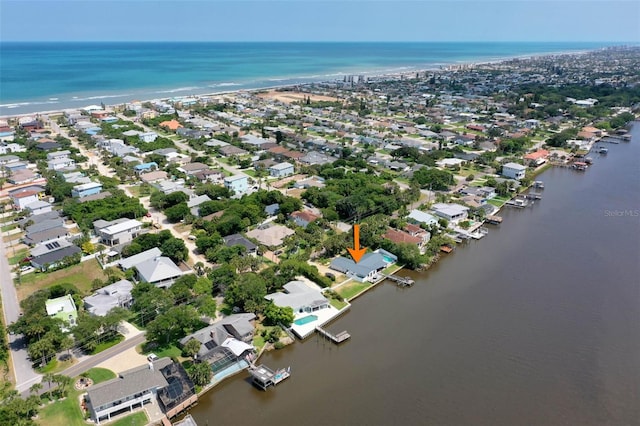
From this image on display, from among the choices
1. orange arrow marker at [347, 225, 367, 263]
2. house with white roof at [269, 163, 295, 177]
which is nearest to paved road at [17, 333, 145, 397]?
orange arrow marker at [347, 225, 367, 263]

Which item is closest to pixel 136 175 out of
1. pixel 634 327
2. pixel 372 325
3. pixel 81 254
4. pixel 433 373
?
pixel 81 254

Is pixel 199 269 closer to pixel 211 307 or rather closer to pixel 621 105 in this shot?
pixel 211 307

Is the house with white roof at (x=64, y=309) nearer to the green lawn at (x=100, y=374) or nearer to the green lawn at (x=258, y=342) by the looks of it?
the green lawn at (x=100, y=374)

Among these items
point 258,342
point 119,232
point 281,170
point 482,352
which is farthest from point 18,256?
point 482,352

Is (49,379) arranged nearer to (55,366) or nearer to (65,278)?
(55,366)

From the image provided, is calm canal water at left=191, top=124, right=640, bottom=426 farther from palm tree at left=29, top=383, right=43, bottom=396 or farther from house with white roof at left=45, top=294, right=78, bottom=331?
house with white roof at left=45, top=294, right=78, bottom=331

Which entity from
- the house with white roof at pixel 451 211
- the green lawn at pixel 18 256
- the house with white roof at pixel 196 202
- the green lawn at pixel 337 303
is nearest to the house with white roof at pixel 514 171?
the house with white roof at pixel 451 211
